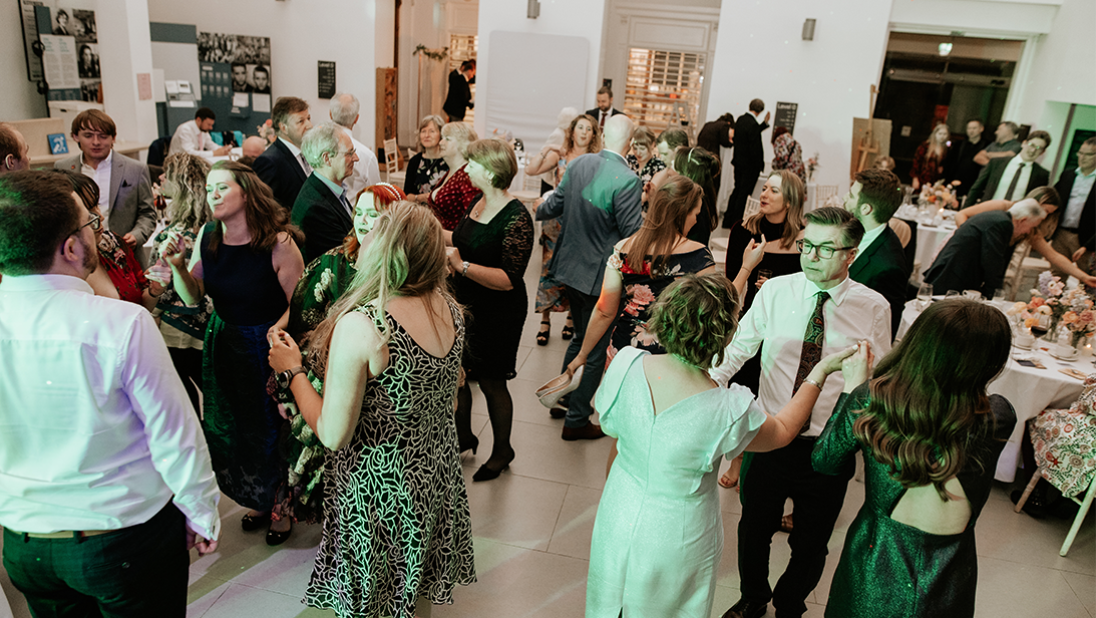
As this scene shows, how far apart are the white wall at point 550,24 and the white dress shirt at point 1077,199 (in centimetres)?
599

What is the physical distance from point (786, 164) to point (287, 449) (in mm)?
7730

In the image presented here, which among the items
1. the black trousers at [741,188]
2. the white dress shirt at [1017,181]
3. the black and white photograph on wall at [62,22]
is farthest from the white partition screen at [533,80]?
the white dress shirt at [1017,181]

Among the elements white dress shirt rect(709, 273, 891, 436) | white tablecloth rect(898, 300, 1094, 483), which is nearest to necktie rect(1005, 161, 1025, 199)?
white tablecloth rect(898, 300, 1094, 483)

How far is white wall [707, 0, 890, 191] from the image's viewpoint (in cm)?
955

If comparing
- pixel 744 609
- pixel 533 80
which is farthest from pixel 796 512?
pixel 533 80

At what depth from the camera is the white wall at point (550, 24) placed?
997 centimetres

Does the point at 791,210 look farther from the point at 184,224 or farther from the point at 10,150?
the point at 10,150

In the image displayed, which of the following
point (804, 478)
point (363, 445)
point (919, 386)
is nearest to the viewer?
point (919, 386)

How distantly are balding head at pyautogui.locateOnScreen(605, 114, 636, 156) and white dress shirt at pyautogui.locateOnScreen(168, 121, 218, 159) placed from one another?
525 cm

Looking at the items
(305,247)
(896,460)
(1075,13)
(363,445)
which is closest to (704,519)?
(896,460)

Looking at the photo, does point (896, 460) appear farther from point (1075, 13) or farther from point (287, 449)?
point (1075, 13)

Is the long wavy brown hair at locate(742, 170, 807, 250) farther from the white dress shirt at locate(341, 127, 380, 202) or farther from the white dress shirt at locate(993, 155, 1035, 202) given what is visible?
the white dress shirt at locate(993, 155, 1035, 202)

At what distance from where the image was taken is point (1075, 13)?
346 inches

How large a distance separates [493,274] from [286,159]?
1.67 m
